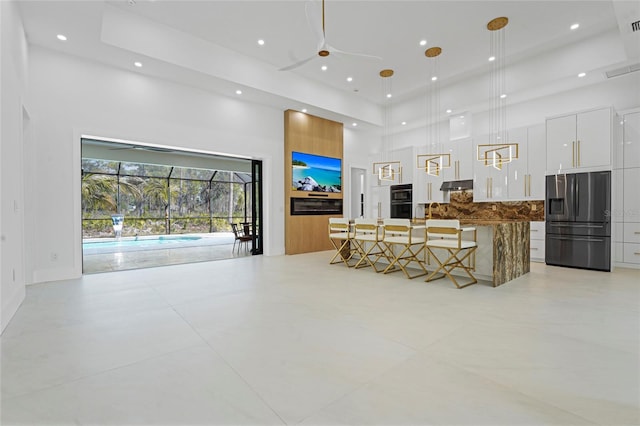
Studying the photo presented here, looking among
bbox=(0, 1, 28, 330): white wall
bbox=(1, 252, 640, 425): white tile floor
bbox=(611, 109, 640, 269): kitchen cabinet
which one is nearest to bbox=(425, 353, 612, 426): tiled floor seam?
bbox=(1, 252, 640, 425): white tile floor

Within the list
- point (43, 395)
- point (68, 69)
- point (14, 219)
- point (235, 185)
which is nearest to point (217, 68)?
point (68, 69)

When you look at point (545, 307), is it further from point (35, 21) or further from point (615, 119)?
point (35, 21)

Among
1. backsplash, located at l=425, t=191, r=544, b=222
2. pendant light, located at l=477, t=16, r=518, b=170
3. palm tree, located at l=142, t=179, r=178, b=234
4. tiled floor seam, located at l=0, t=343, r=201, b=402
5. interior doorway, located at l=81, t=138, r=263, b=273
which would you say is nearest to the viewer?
tiled floor seam, located at l=0, t=343, r=201, b=402

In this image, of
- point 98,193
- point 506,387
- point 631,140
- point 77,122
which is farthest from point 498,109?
point 98,193

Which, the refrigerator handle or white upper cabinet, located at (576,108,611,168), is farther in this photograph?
the refrigerator handle

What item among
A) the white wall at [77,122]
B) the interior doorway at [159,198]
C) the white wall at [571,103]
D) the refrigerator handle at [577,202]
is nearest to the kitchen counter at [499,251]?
the refrigerator handle at [577,202]

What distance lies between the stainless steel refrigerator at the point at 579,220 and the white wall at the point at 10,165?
757 centimetres

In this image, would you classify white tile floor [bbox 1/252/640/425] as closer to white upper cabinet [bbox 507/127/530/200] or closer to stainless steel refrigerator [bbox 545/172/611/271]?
stainless steel refrigerator [bbox 545/172/611/271]

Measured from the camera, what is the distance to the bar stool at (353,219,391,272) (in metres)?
5.19

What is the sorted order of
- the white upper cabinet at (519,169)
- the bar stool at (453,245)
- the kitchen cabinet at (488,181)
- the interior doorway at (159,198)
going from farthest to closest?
the interior doorway at (159,198) < the kitchen cabinet at (488,181) < the white upper cabinet at (519,169) < the bar stool at (453,245)

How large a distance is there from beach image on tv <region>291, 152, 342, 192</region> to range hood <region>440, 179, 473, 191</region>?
2619 mm

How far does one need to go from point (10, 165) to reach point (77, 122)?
1.98m

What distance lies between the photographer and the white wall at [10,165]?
108 inches

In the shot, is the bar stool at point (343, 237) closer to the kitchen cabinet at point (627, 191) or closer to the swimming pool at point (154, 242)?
the kitchen cabinet at point (627, 191)
